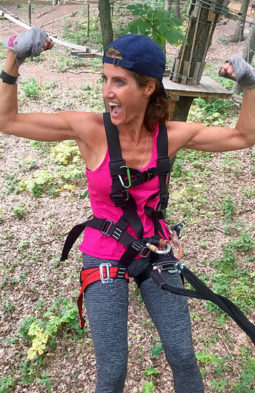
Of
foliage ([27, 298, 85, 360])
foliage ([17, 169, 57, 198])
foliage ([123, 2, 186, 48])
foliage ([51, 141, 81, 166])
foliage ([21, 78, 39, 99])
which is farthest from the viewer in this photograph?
foliage ([21, 78, 39, 99])

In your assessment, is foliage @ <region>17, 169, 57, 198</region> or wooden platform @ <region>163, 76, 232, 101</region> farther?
foliage @ <region>17, 169, 57, 198</region>

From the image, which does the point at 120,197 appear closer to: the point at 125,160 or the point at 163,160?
the point at 125,160

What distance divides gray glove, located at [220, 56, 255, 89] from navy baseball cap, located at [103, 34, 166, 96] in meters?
0.54

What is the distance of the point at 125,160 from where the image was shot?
2.51 meters

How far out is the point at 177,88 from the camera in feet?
10.9

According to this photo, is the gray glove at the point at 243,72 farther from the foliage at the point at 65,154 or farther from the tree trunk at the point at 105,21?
the foliage at the point at 65,154

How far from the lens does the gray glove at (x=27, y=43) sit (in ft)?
6.97

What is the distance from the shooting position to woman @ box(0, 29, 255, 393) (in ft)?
7.47

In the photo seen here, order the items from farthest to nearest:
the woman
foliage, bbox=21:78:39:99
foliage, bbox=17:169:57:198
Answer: foliage, bbox=21:78:39:99 → foliage, bbox=17:169:57:198 → the woman

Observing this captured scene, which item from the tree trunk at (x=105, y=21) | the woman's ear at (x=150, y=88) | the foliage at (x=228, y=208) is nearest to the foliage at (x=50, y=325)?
the woman's ear at (x=150, y=88)

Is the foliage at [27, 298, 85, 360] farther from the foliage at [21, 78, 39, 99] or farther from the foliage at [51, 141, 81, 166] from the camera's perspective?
the foliage at [21, 78, 39, 99]

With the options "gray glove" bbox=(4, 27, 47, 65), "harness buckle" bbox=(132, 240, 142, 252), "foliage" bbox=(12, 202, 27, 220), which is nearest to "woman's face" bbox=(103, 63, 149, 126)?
"gray glove" bbox=(4, 27, 47, 65)

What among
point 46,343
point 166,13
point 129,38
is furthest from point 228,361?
point 166,13

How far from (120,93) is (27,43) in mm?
674
